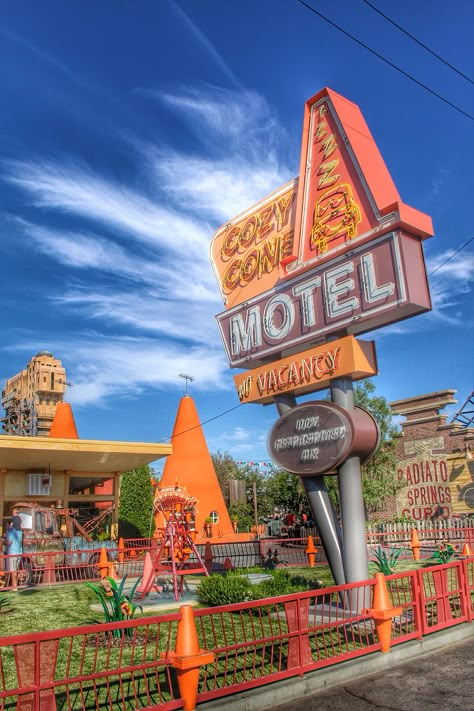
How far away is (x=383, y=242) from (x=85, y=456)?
1577 centimetres

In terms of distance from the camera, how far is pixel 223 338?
12023 millimetres

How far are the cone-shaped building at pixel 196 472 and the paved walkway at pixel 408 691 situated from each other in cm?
2071

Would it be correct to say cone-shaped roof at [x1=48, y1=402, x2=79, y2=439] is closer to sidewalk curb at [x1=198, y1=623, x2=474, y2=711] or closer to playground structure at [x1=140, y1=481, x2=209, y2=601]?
playground structure at [x1=140, y1=481, x2=209, y2=601]

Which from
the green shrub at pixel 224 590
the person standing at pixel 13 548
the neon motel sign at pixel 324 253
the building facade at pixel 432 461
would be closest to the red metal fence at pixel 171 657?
the green shrub at pixel 224 590

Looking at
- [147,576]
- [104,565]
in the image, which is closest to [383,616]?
[147,576]

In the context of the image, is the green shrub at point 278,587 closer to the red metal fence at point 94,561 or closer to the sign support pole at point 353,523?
the sign support pole at point 353,523

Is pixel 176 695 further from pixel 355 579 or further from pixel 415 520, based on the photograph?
pixel 415 520

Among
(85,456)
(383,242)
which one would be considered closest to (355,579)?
(383,242)

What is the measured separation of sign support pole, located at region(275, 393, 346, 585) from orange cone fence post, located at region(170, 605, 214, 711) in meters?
4.71

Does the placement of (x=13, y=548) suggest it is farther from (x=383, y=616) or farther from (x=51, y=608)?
(x=383, y=616)

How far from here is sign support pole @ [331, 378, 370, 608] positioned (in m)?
8.82

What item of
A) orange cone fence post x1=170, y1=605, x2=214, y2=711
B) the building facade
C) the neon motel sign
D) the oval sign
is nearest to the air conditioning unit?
the neon motel sign

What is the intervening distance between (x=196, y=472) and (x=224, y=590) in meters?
17.6

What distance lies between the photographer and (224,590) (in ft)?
33.3
